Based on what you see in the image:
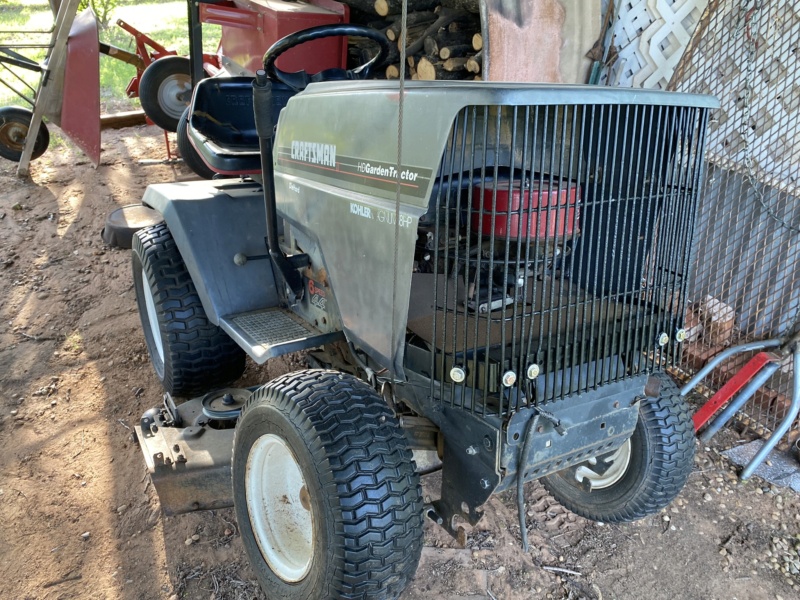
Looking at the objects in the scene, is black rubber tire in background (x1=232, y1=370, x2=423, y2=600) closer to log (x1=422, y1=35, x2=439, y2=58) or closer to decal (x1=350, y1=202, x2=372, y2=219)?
decal (x1=350, y1=202, x2=372, y2=219)

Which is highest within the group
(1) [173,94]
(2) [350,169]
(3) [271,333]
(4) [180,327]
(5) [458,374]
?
(1) [173,94]

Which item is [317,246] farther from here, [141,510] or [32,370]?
[32,370]

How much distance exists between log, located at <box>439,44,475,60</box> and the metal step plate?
7.52ft

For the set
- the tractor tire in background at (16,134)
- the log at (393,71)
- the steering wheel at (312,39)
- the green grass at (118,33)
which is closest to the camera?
the steering wheel at (312,39)

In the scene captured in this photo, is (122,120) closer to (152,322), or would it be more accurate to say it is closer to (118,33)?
(152,322)

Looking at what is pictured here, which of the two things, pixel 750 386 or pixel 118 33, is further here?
pixel 118 33

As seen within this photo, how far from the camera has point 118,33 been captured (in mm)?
13555

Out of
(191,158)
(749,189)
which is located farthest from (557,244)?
(191,158)

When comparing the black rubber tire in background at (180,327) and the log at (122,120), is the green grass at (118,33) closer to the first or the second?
the log at (122,120)

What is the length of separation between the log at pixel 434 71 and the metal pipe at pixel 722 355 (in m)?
2.34

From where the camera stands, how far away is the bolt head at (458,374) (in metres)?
1.69

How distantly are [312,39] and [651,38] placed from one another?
213cm

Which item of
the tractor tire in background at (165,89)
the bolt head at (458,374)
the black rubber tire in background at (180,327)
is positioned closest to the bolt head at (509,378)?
the bolt head at (458,374)

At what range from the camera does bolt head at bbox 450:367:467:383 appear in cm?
169
